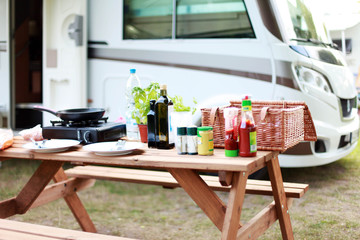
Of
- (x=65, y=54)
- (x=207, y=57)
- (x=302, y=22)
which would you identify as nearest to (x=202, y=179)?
(x=207, y=57)

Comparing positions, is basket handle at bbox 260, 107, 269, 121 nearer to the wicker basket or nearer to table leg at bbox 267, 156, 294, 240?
the wicker basket

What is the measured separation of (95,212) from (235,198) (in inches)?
87.8

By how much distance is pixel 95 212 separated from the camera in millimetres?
3793

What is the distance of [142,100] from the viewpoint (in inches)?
89.5

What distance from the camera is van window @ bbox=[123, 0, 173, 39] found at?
163 inches

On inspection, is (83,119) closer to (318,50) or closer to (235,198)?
(235,198)

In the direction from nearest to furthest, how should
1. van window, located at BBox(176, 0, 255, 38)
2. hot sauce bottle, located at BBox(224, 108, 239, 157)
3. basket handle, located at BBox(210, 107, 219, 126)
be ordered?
hot sauce bottle, located at BBox(224, 108, 239, 157), basket handle, located at BBox(210, 107, 219, 126), van window, located at BBox(176, 0, 255, 38)

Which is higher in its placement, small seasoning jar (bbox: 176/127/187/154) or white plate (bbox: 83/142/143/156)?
small seasoning jar (bbox: 176/127/187/154)

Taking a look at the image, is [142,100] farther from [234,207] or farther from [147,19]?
[147,19]

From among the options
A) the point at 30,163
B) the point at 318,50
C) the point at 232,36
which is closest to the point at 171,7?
the point at 232,36

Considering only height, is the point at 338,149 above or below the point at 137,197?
above

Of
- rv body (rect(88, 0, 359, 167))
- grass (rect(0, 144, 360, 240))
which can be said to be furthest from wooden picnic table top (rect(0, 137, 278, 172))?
rv body (rect(88, 0, 359, 167))

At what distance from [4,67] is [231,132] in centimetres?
375

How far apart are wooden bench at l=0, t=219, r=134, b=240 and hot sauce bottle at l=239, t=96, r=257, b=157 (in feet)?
1.99
